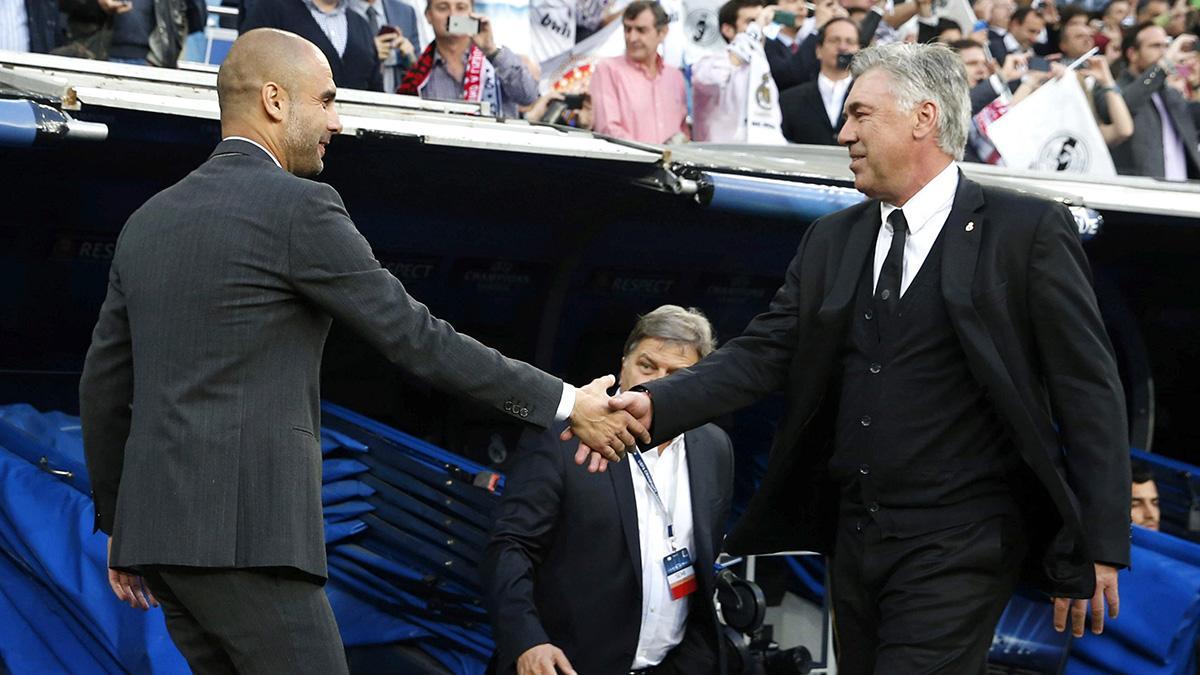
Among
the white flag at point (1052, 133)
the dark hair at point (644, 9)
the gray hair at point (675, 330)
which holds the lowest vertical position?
the gray hair at point (675, 330)

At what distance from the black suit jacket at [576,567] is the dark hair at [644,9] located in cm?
374

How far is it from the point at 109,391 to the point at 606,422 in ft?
3.93

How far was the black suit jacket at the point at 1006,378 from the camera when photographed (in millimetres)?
3865

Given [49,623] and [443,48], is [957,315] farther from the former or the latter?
[443,48]

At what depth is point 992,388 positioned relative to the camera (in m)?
3.88

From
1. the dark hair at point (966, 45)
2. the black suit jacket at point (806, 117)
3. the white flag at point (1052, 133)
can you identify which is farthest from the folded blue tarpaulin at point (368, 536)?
the dark hair at point (966, 45)

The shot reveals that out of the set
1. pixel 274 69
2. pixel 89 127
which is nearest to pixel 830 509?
pixel 274 69

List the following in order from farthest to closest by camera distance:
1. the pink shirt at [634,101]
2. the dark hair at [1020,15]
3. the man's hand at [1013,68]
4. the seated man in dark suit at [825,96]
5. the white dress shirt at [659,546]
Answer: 1. the dark hair at [1020,15]
2. the man's hand at [1013,68]
3. the seated man in dark suit at [825,96]
4. the pink shirt at [634,101]
5. the white dress shirt at [659,546]

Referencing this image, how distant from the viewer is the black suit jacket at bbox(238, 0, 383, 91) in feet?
23.8

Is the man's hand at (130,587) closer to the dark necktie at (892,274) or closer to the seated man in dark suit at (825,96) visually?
the dark necktie at (892,274)

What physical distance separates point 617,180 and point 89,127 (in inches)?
89.2

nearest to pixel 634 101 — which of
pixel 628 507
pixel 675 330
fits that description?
pixel 675 330

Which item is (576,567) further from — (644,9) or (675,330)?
(644,9)

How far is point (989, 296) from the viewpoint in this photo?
3.94 metres
